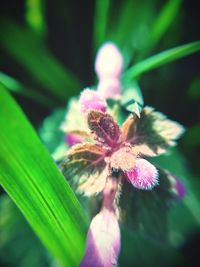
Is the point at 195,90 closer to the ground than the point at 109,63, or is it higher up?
closer to the ground

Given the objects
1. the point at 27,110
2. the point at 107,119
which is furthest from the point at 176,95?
the point at 107,119

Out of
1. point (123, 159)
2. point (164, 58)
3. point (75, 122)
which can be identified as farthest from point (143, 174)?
point (164, 58)

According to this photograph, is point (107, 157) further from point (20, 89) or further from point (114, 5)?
point (114, 5)

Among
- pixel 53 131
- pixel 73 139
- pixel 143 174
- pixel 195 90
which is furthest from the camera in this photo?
pixel 195 90

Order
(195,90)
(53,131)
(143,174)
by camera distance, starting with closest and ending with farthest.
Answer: (143,174)
(53,131)
(195,90)

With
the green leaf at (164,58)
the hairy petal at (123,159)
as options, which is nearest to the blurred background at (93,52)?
the green leaf at (164,58)

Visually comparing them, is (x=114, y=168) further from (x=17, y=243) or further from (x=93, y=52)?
(x=93, y=52)

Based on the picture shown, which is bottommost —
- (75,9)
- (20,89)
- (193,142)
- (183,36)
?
(193,142)
